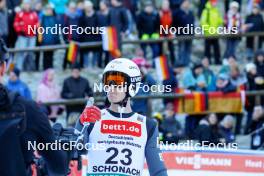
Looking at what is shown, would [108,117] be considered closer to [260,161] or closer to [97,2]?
[260,161]

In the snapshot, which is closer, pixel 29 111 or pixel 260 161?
pixel 29 111

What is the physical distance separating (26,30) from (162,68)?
9.60 ft

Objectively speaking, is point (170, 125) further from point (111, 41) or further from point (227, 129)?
point (111, 41)

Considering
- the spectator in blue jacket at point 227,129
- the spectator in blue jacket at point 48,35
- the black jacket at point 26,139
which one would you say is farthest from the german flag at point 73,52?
the black jacket at point 26,139

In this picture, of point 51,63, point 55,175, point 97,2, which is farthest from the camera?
point 97,2

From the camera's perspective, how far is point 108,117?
26.9 feet

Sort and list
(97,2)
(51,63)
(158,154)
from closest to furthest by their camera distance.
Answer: (158,154), (51,63), (97,2)

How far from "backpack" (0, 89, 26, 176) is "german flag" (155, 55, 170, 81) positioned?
41.2 feet

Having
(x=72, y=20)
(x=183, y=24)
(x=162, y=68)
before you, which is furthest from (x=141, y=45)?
(x=162, y=68)

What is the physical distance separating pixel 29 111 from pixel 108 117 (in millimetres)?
2359

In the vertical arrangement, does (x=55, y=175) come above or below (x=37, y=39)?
below

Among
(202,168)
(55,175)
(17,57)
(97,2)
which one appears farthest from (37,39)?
(55,175)

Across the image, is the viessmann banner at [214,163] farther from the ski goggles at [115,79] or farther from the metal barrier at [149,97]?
the metal barrier at [149,97]

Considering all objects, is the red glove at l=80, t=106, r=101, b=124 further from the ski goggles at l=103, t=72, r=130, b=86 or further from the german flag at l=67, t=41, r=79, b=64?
the german flag at l=67, t=41, r=79, b=64
